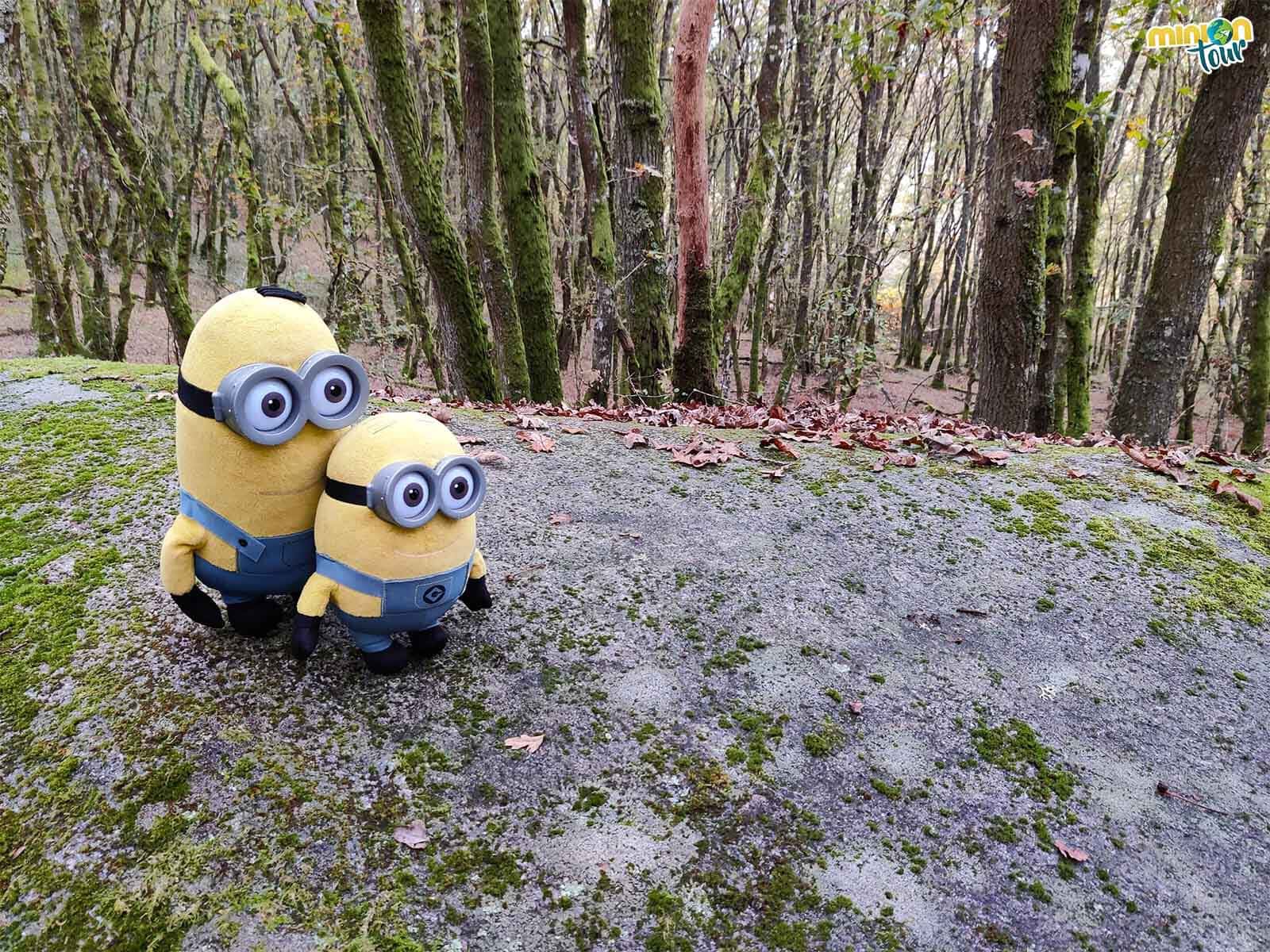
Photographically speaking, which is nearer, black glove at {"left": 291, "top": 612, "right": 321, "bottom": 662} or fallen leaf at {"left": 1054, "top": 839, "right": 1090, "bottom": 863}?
fallen leaf at {"left": 1054, "top": 839, "right": 1090, "bottom": 863}

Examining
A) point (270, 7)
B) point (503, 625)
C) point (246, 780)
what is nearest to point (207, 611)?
point (246, 780)

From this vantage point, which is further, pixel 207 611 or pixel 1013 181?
pixel 1013 181

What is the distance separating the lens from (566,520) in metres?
3.20

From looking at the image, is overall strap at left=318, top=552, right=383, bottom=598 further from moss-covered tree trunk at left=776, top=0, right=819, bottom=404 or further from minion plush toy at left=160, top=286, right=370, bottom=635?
moss-covered tree trunk at left=776, top=0, right=819, bottom=404

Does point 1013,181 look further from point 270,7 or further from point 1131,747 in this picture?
point 270,7

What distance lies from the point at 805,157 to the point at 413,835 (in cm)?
1268

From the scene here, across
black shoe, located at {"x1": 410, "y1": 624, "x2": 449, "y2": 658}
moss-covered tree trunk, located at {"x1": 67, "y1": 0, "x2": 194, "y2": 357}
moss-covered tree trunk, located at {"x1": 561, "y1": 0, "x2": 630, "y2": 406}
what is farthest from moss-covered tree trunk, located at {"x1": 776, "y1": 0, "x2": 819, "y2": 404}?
black shoe, located at {"x1": 410, "y1": 624, "x2": 449, "y2": 658}

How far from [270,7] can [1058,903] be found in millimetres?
13321

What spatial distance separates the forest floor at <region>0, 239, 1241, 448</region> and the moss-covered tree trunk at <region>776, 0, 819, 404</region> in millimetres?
1620

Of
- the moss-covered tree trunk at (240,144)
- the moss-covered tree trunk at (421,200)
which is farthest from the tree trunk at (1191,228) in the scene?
the moss-covered tree trunk at (240,144)

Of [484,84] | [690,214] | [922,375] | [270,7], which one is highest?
[270,7]

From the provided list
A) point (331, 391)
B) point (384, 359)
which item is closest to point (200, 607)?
point (331, 391)

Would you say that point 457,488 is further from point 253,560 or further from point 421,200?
point 421,200

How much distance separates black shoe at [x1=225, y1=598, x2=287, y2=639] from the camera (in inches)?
84.0
